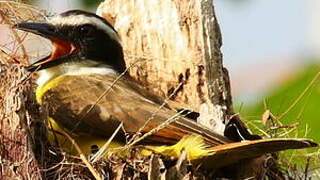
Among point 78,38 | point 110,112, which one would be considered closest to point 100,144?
point 110,112

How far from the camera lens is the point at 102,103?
18.3ft

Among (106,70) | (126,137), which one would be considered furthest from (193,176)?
(106,70)

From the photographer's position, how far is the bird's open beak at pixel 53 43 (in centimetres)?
582

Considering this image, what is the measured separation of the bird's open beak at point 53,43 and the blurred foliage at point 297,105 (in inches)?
38.7

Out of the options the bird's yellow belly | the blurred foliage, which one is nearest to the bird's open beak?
the bird's yellow belly

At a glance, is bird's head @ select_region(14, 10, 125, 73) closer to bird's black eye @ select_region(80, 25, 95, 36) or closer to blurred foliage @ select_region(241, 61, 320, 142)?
bird's black eye @ select_region(80, 25, 95, 36)

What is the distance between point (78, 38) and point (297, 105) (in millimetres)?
1214

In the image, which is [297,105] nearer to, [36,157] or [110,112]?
[110,112]

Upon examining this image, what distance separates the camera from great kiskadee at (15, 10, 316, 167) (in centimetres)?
527

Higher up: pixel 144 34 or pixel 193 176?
pixel 144 34

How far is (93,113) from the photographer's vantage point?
18.0 ft

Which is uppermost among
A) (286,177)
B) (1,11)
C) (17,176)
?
(1,11)

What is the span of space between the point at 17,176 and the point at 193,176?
2.73 feet

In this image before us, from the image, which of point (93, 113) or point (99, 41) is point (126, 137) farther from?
point (99, 41)
